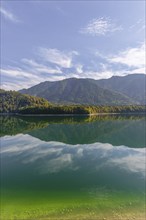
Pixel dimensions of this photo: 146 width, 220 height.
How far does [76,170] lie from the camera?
2680cm

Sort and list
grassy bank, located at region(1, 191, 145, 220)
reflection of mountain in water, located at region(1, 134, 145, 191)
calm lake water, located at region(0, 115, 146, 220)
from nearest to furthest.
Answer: grassy bank, located at region(1, 191, 145, 220), calm lake water, located at region(0, 115, 146, 220), reflection of mountain in water, located at region(1, 134, 145, 191)

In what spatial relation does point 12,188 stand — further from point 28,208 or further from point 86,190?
point 86,190

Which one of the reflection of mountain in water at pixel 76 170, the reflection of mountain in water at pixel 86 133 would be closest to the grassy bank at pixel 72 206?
the reflection of mountain in water at pixel 76 170

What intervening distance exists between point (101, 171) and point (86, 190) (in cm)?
660

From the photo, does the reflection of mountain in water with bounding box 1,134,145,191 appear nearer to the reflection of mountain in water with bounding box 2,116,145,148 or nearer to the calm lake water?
the calm lake water

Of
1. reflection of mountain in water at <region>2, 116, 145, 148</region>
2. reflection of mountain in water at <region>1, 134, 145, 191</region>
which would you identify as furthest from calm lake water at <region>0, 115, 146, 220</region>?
reflection of mountain in water at <region>2, 116, 145, 148</region>

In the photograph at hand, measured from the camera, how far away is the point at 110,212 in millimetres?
15453

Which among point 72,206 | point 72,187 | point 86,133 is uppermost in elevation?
point 72,206

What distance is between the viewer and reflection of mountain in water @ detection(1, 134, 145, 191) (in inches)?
866

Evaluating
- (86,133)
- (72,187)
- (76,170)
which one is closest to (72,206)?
(72,187)

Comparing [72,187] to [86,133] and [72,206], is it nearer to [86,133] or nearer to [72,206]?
[72,206]

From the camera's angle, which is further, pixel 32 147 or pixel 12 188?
pixel 32 147

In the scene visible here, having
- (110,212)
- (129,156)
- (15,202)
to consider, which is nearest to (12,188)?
(15,202)

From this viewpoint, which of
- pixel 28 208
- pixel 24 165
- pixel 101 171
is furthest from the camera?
pixel 24 165
